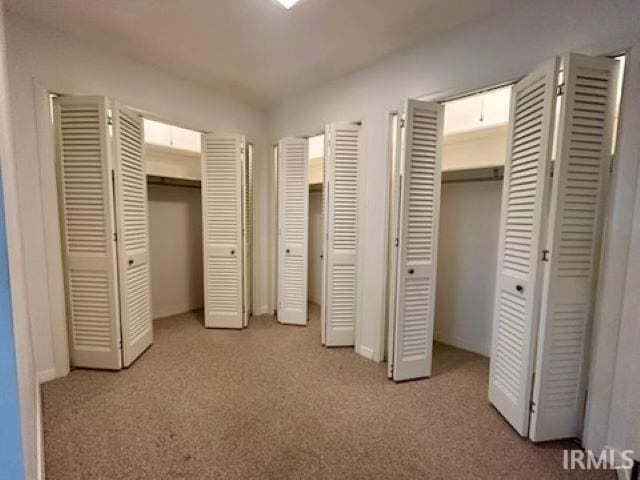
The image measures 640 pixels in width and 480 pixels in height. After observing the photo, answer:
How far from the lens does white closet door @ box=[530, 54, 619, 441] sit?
58.6 inches

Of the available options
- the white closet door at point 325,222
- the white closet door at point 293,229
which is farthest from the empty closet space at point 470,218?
the white closet door at point 293,229

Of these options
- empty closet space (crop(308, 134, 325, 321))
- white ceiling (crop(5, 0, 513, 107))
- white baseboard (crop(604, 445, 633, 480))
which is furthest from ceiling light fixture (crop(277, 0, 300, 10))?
white baseboard (crop(604, 445, 633, 480))

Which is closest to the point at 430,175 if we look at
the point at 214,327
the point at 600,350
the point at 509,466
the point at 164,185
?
the point at 600,350

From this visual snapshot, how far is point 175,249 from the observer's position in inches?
147

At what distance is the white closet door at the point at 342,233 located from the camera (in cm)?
273

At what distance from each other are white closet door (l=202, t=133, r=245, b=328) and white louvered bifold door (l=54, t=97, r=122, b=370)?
1003 mm

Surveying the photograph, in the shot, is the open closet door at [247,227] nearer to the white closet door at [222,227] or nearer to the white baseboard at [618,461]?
the white closet door at [222,227]

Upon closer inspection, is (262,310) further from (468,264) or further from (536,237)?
(536,237)

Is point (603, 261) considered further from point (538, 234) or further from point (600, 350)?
point (600, 350)

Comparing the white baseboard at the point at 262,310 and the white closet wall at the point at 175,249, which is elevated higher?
the white closet wall at the point at 175,249

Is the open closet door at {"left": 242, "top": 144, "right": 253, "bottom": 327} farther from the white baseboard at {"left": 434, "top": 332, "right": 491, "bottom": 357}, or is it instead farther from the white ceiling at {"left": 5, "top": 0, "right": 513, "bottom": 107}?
the white baseboard at {"left": 434, "top": 332, "right": 491, "bottom": 357}

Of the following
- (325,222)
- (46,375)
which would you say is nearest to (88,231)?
(46,375)

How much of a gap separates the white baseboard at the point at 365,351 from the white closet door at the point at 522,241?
98 centimetres

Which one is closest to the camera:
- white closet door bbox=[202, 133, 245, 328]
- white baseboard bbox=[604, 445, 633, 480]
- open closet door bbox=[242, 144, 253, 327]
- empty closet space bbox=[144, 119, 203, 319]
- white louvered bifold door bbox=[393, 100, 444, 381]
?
white baseboard bbox=[604, 445, 633, 480]
